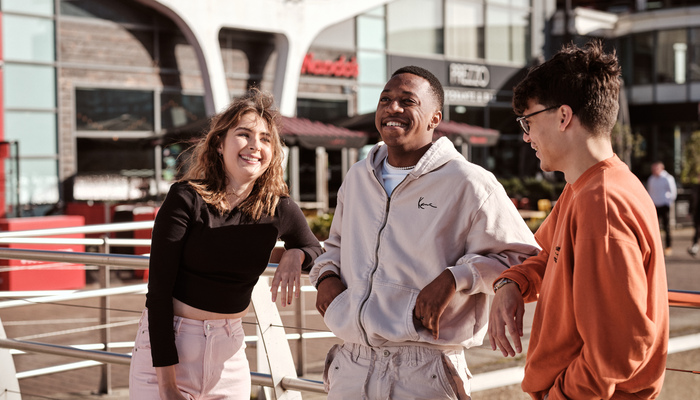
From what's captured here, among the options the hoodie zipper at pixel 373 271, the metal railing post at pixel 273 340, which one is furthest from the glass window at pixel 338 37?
the hoodie zipper at pixel 373 271

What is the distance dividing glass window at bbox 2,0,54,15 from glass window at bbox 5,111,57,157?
2.28m

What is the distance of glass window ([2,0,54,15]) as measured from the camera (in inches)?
672

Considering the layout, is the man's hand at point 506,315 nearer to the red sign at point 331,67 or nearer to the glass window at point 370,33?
the red sign at point 331,67

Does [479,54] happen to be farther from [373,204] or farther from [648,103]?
[373,204]

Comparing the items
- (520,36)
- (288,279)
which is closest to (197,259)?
(288,279)

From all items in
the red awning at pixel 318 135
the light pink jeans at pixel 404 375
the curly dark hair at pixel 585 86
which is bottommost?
the light pink jeans at pixel 404 375

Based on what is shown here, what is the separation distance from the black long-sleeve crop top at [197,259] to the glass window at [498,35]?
26.3 m

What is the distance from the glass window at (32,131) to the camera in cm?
1711

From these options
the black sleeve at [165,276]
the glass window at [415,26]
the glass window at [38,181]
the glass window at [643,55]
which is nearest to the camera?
the black sleeve at [165,276]

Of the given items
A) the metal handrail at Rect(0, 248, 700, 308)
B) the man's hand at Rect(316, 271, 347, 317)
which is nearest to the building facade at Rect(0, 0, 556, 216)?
the metal handrail at Rect(0, 248, 700, 308)

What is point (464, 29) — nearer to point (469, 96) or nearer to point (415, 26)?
point (469, 96)

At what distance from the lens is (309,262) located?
10.2 feet

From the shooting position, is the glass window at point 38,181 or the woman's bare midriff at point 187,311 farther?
the glass window at point 38,181

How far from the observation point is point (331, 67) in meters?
23.0
